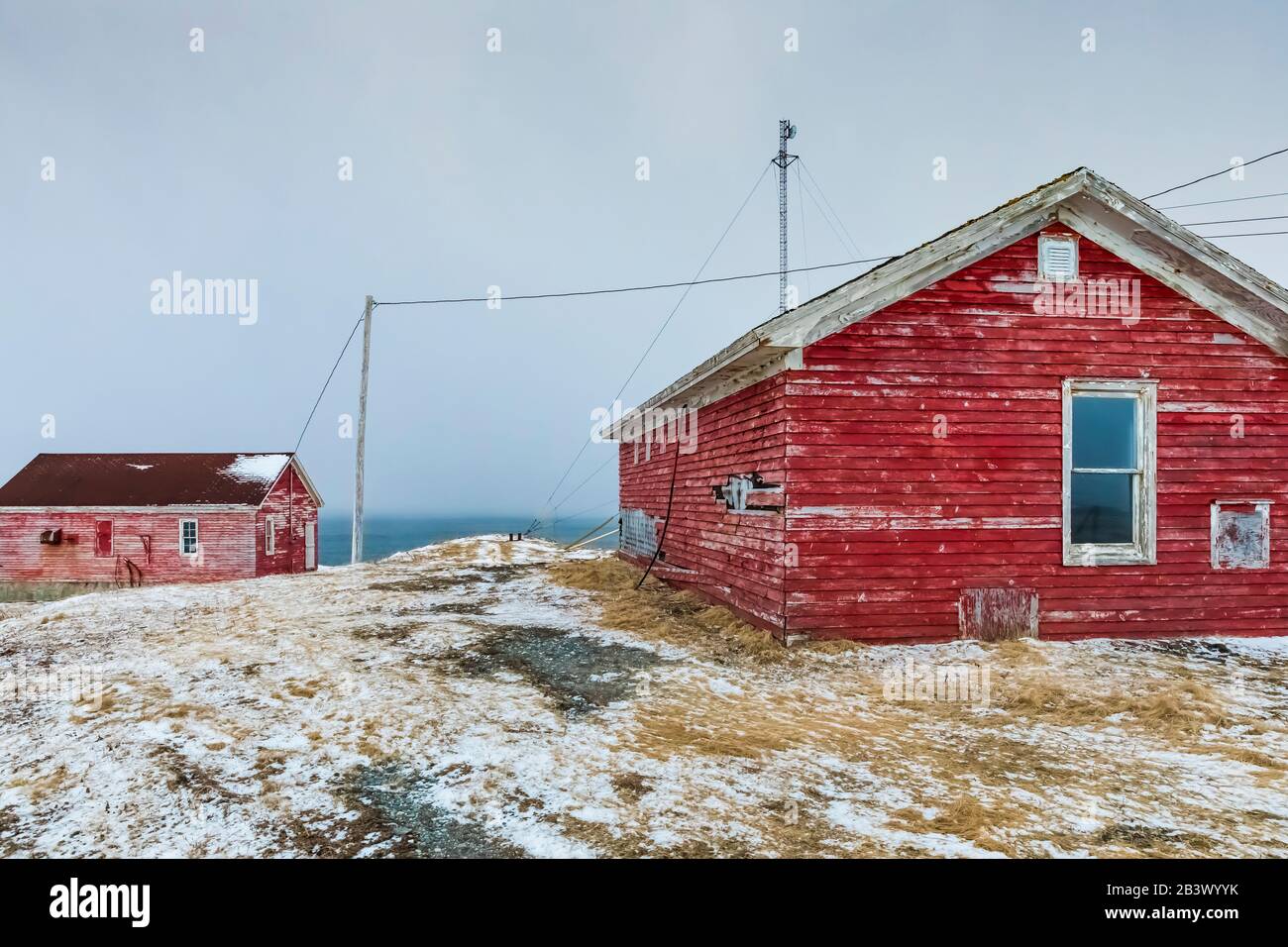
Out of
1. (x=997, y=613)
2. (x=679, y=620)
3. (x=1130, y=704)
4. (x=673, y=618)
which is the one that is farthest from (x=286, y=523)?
(x=1130, y=704)

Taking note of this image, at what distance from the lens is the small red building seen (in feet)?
90.4

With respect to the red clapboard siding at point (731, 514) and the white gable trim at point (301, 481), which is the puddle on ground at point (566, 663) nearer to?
the red clapboard siding at point (731, 514)

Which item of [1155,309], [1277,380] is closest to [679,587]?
[1155,309]

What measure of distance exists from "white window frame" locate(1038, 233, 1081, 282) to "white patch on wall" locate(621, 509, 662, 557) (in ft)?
27.0

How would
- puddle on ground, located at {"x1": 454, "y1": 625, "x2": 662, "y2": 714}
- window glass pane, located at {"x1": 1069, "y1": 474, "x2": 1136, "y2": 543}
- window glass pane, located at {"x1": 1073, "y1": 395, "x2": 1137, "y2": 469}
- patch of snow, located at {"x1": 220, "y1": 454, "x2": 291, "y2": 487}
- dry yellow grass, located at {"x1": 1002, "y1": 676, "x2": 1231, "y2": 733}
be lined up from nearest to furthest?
dry yellow grass, located at {"x1": 1002, "y1": 676, "x2": 1231, "y2": 733} → puddle on ground, located at {"x1": 454, "y1": 625, "x2": 662, "y2": 714} → window glass pane, located at {"x1": 1073, "y1": 395, "x2": 1137, "y2": 469} → window glass pane, located at {"x1": 1069, "y1": 474, "x2": 1136, "y2": 543} → patch of snow, located at {"x1": 220, "y1": 454, "x2": 291, "y2": 487}

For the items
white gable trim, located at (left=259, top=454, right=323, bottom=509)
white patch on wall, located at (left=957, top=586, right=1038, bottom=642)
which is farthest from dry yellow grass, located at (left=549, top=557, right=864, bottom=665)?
white gable trim, located at (left=259, top=454, right=323, bottom=509)

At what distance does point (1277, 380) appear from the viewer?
8.77 metres

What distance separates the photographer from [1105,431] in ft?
30.9

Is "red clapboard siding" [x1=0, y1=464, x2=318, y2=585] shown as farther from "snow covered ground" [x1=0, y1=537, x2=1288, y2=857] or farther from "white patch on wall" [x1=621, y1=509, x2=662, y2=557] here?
"snow covered ground" [x1=0, y1=537, x2=1288, y2=857]

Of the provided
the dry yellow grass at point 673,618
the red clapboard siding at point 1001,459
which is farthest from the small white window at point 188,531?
the red clapboard siding at point 1001,459

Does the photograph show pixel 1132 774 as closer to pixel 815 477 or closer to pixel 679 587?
pixel 815 477

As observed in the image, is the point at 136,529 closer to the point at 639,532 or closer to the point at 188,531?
the point at 188,531

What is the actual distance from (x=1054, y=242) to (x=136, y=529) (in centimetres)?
3250
